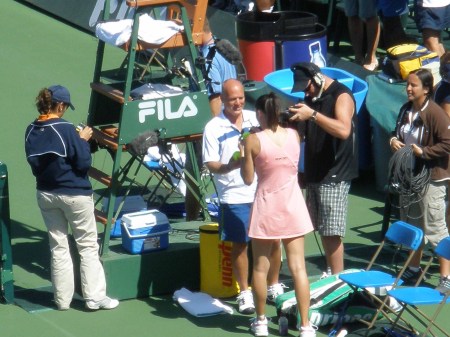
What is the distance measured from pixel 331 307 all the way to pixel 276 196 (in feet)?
3.17

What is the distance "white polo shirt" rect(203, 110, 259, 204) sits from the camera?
7.99 meters

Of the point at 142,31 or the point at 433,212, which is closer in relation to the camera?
the point at 142,31

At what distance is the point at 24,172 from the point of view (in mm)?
11078

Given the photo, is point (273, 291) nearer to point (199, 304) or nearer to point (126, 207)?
point (199, 304)

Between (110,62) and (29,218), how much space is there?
4.74 m

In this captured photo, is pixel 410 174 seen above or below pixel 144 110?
below

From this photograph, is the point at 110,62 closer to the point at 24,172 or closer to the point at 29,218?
the point at 24,172

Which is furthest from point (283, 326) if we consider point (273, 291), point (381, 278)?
point (381, 278)

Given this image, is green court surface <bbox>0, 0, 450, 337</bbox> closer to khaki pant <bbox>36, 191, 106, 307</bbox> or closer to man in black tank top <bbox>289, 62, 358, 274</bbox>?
khaki pant <bbox>36, 191, 106, 307</bbox>

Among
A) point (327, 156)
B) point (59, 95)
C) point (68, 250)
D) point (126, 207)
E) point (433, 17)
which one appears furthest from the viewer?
point (433, 17)

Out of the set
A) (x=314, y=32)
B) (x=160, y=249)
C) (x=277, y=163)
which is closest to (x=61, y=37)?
(x=314, y=32)

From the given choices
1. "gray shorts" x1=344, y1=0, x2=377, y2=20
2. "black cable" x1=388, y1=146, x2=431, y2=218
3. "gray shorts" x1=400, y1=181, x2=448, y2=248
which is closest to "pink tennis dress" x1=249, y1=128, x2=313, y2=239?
"black cable" x1=388, y1=146, x2=431, y2=218

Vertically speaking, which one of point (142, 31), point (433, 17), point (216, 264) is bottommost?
point (216, 264)

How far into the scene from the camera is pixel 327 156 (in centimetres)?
827
